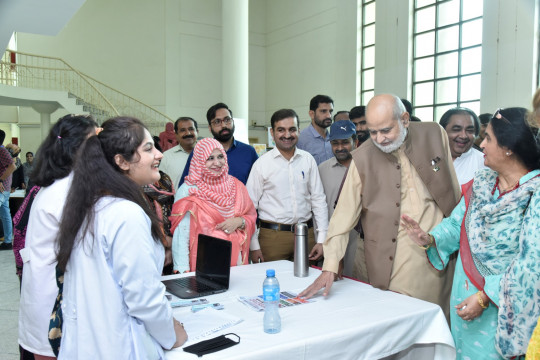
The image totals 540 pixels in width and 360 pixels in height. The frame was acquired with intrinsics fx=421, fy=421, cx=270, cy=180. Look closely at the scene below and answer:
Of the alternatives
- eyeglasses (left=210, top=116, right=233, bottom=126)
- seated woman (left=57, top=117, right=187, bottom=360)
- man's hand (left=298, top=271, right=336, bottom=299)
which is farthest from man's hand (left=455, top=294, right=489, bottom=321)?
eyeglasses (left=210, top=116, right=233, bottom=126)

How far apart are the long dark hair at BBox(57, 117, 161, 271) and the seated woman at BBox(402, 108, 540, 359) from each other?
126 cm

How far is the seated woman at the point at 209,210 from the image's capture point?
2.50 meters

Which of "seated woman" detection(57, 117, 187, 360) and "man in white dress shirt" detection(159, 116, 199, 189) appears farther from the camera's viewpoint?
"man in white dress shirt" detection(159, 116, 199, 189)

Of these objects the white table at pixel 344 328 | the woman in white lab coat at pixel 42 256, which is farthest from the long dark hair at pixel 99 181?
the white table at pixel 344 328

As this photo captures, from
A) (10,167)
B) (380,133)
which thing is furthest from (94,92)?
(380,133)

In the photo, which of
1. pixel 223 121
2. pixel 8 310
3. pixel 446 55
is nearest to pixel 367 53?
pixel 446 55

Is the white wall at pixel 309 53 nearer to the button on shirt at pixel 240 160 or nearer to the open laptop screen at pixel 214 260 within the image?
the button on shirt at pixel 240 160

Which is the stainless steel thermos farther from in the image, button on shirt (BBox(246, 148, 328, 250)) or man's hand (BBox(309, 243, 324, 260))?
button on shirt (BBox(246, 148, 328, 250))

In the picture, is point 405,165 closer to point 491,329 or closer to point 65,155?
point 491,329

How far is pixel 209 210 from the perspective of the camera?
2.52 m

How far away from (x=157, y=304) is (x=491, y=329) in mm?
1353

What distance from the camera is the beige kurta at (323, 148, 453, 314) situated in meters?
2.05

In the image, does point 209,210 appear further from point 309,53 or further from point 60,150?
point 309,53

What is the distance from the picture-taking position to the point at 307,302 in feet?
6.04
